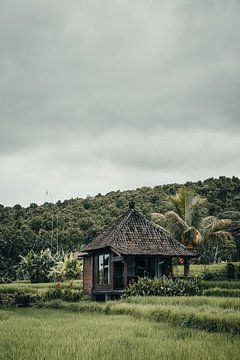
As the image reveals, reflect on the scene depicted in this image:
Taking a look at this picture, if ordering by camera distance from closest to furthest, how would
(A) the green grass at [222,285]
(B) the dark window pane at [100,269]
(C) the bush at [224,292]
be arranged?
(C) the bush at [224,292]
(A) the green grass at [222,285]
(B) the dark window pane at [100,269]

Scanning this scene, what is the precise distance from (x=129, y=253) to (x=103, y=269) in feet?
10.6

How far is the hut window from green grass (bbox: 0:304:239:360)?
11.7 m

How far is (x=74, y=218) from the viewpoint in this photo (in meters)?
57.9

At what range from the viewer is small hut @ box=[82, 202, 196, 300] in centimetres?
2486

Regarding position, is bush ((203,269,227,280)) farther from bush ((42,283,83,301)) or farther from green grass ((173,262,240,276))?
bush ((42,283,83,301))

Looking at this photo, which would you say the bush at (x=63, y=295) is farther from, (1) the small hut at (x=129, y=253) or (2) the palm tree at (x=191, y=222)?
(2) the palm tree at (x=191, y=222)

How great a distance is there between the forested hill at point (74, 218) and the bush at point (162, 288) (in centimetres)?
2629

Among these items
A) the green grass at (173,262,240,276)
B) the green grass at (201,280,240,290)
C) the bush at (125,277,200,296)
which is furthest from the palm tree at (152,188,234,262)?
the bush at (125,277,200,296)

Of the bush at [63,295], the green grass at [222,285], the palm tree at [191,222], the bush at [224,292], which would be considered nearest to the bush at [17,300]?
the bush at [63,295]

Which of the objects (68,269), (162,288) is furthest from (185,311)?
(68,269)

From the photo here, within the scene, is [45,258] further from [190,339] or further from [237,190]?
[190,339]

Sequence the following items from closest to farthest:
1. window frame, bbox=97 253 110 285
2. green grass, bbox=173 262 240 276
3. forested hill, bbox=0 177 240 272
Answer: window frame, bbox=97 253 110 285 < green grass, bbox=173 262 240 276 < forested hill, bbox=0 177 240 272

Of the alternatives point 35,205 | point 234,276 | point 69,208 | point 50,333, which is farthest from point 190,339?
point 35,205

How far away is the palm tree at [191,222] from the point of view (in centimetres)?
3091
